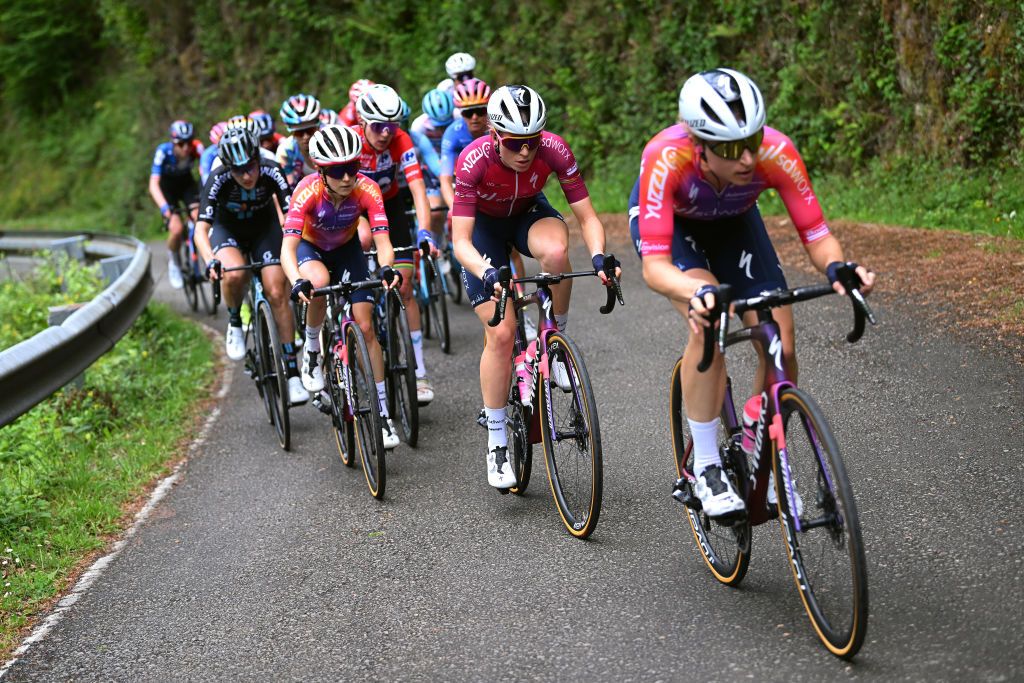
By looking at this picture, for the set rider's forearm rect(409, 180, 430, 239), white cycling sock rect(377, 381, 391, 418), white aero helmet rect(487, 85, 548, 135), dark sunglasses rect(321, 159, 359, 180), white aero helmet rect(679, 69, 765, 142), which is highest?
white aero helmet rect(679, 69, 765, 142)

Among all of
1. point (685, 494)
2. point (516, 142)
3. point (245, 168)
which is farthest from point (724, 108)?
point (245, 168)

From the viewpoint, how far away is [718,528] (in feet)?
17.0

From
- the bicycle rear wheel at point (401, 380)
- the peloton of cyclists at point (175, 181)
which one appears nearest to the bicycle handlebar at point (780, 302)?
the bicycle rear wheel at point (401, 380)

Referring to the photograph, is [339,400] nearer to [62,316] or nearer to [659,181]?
[62,316]

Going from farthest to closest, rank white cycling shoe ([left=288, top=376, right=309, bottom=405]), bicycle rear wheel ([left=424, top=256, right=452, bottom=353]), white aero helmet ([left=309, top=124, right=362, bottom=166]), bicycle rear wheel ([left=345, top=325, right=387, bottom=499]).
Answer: bicycle rear wheel ([left=424, top=256, right=452, bottom=353]) → white cycling shoe ([left=288, top=376, right=309, bottom=405]) → white aero helmet ([left=309, top=124, right=362, bottom=166]) → bicycle rear wheel ([left=345, top=325, right=387, bottom=499])

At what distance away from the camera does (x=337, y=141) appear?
7438mm

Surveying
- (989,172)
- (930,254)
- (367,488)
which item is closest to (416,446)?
(367,488)

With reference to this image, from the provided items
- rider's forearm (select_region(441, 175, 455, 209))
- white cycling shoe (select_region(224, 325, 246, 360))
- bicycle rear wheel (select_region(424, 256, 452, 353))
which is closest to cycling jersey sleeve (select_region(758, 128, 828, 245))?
rider's forearm (select_region(441, 175, 455, 209))

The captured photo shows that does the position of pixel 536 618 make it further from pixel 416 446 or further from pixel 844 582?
pixel 416 446

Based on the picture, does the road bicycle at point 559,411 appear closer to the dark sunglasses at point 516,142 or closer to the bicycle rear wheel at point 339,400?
the dark sunglasses at point 516,142

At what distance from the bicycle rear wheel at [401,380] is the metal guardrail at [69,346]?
240cm

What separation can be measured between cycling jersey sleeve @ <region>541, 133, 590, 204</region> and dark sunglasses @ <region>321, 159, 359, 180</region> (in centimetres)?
158

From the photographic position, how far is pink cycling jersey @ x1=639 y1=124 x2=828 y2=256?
4695mm

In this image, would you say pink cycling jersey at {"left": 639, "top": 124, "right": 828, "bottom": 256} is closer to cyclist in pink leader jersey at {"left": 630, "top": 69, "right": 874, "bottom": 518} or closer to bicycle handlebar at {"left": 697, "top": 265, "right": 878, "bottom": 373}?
cyclist in pink leader jersey at {"left": 630, "top": 69, "right": 874, "bottom": 518}
